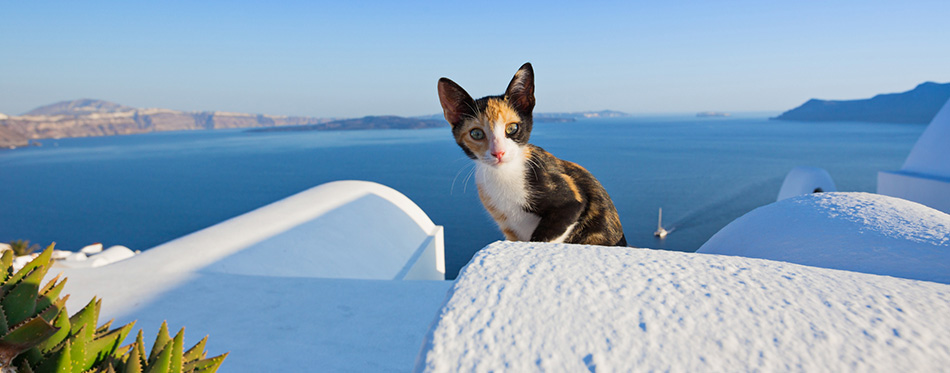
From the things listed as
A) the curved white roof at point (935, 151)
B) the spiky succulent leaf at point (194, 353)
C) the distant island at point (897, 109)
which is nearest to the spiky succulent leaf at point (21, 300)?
the spiky succulent leaf at point (194, 353)

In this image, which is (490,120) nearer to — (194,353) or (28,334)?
(194,353)

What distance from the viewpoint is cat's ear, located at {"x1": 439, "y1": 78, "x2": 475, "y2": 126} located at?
2067 mm

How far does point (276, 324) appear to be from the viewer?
366 cm

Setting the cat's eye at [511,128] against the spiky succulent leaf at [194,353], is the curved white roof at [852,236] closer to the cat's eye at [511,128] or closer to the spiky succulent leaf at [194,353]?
the cat's eye at [511,128]

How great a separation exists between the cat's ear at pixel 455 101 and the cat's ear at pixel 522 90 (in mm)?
192

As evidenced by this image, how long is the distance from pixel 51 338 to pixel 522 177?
1.79 m

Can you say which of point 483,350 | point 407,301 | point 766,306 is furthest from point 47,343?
point 407,301

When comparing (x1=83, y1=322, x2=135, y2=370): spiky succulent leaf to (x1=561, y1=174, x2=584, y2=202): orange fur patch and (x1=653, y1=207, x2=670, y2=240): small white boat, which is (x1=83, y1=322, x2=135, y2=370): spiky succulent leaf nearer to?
(x1=561, y1=174, x2=584, y2=202): orange fur patch

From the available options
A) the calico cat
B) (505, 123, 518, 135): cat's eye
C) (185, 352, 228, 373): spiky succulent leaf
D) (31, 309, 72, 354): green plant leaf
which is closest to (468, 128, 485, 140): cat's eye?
the calico cat

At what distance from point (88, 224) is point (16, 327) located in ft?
219

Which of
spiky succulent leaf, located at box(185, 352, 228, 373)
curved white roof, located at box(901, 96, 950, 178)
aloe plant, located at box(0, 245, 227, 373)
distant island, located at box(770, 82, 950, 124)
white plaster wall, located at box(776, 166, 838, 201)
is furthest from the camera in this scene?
distant island, located at box(770, 82, 950, 124)

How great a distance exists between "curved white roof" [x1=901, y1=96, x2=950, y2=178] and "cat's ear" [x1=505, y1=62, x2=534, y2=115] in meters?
8.45

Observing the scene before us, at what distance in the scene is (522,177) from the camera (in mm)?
2227

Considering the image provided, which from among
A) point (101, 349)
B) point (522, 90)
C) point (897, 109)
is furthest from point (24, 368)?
point (897, 109)
